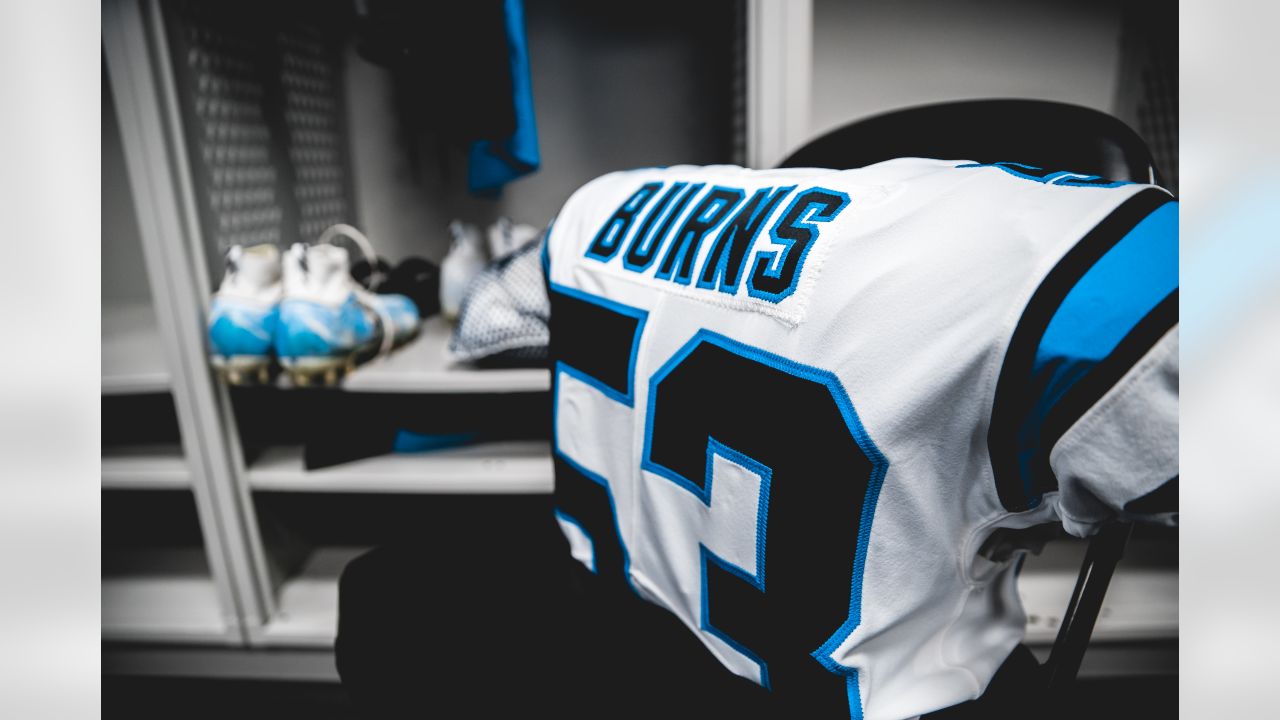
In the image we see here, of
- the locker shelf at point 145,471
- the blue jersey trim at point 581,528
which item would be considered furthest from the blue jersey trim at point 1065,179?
the locker shelf at point 145,471

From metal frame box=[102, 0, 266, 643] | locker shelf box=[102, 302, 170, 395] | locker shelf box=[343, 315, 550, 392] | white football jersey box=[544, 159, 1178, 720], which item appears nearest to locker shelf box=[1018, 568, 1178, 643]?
white football jersey box=[544, 159, 1178, 720]

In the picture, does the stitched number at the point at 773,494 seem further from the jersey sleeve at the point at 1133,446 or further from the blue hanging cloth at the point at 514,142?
the blue hanging cloth at the point at 514,142

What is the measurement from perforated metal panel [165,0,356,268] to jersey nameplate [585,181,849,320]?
684 millimetres

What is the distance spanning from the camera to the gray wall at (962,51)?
106 cm

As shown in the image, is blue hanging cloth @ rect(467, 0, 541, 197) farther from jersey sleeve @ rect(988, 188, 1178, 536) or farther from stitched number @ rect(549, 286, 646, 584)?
jersey sleeve @ rect(988, 188, 1178, 536)

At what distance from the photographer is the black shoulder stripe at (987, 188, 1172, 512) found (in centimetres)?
27

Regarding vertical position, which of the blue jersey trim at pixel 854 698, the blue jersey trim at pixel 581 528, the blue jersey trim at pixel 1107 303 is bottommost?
the blue jersey trim at pixel 581 528

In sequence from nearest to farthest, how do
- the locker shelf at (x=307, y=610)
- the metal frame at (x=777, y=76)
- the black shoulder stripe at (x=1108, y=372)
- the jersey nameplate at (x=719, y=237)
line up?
1. the black shoulder stripe at (x=1108, y=372)
2. the jersey nameplate at (x=719, y=237)
3. the metal frame at (x=777, y=76)
4. the locker shelf at (x=307, y=610)

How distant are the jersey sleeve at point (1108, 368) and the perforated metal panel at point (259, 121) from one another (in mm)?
965
